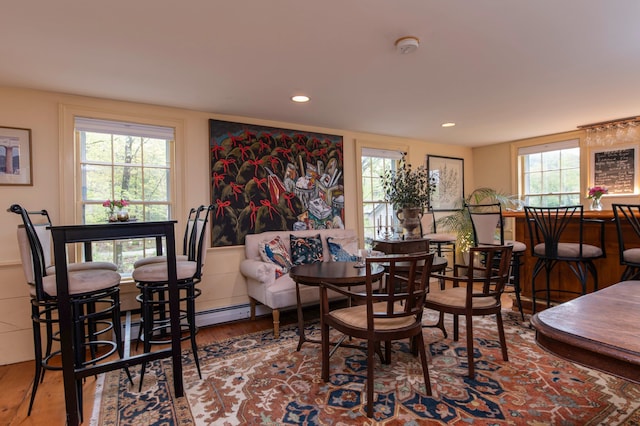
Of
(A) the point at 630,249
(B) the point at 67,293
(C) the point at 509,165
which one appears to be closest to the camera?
(B) the point at 67,293

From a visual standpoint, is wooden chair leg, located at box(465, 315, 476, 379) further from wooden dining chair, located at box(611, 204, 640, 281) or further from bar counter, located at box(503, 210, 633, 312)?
bar counter, located at box(503, 210, 633, 312)

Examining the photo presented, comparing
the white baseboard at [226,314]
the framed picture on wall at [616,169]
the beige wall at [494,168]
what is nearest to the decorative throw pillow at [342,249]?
the white baseboard at [226,314]

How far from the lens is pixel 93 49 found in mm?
2238

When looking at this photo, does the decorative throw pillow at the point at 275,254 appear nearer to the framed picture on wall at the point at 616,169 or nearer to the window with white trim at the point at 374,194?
the window with white trim at the point at 374,194

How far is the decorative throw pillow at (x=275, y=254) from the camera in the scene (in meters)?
3.70

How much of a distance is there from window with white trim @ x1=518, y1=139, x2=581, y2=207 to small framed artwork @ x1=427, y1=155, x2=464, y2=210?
0.94 m

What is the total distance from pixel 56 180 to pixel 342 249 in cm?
295

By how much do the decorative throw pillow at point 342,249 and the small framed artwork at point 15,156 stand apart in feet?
9.79

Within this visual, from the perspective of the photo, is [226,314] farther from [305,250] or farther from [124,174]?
[124,174]

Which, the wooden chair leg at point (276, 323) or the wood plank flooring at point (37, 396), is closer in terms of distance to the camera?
the wood plank flooring at point (37, 396)

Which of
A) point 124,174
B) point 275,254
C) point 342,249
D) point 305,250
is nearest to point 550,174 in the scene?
point 342,249

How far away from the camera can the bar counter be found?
332 centimetres

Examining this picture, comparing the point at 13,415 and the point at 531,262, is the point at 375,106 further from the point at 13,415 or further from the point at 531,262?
the point at 13,415

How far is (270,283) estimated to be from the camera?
3.32 metres
